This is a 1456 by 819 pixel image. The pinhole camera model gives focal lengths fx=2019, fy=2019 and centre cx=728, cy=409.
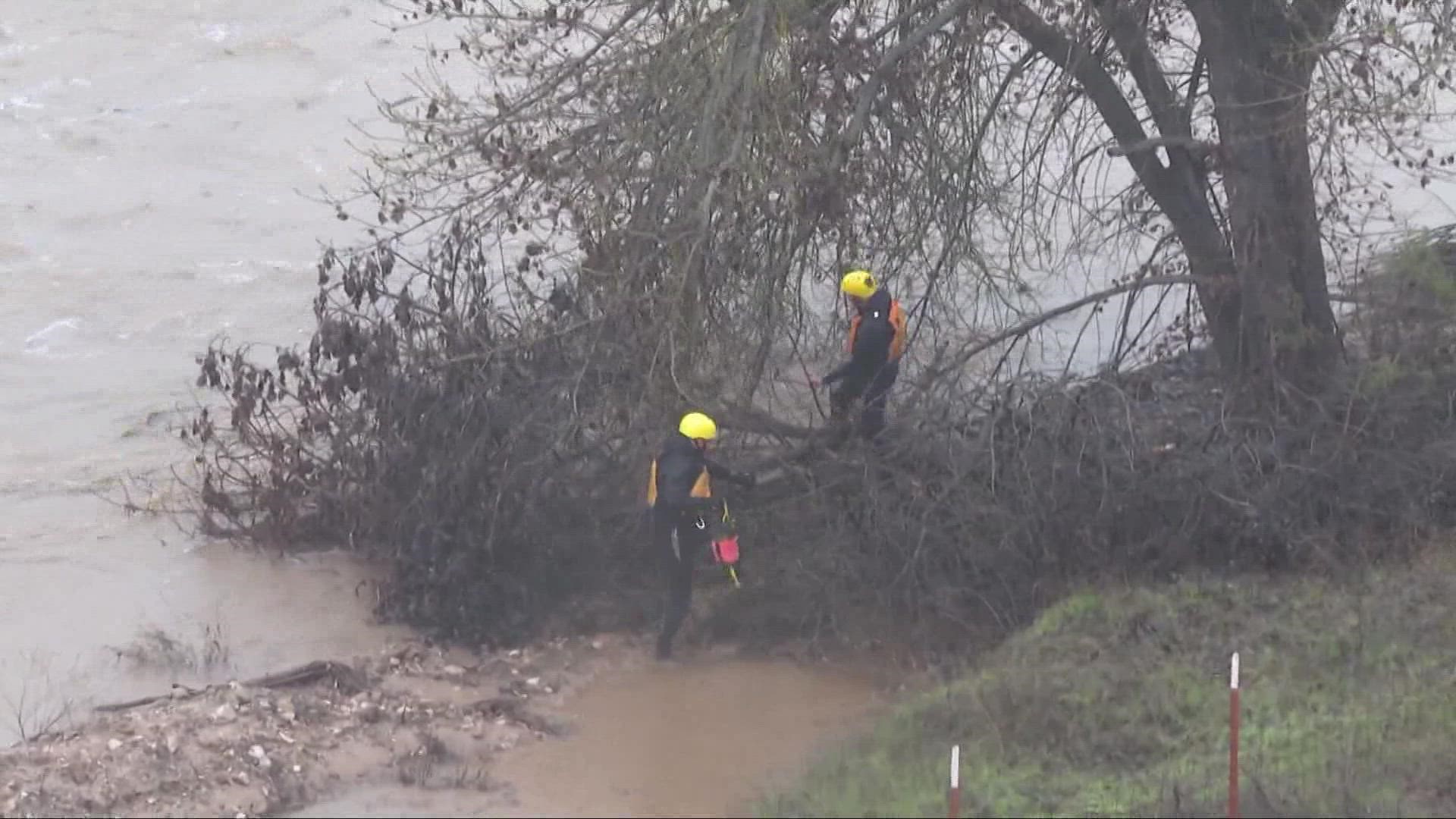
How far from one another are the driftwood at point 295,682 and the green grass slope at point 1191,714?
3.07 m

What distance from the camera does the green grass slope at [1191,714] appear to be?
8500 millimetres

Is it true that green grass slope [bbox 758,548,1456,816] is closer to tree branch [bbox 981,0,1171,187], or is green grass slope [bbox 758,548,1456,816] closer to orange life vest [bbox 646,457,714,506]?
orange life vest [bbox 646,457,714,506]

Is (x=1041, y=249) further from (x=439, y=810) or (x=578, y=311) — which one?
A: (x=439, y=810)

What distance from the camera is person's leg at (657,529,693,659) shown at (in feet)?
37.6

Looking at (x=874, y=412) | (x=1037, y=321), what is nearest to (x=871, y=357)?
(x=874, y=412)

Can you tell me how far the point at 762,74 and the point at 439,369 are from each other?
9.18 ft

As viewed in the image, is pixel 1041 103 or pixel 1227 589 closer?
pixel 1227 589

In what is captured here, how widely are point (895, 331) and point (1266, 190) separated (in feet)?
7.89

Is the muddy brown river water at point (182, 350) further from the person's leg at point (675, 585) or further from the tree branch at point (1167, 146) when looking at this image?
the tree branch at point (1167, 146)

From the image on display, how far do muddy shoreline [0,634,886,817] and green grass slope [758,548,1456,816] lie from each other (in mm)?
875

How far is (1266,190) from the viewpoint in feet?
39.6

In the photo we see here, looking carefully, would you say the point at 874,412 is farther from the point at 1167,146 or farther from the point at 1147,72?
the point at 1147,72

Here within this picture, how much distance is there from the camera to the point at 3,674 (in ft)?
40.2

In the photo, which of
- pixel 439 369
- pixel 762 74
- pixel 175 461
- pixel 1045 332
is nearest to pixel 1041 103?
pixel 1045 332
